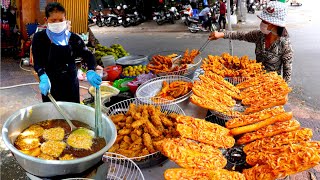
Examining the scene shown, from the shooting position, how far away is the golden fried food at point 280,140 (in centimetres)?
272

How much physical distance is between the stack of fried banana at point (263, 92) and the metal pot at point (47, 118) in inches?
65.9

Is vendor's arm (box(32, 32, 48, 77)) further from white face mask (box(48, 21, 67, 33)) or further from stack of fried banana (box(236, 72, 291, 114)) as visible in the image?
stack of fried banana (box(236, 72, 291, 114))

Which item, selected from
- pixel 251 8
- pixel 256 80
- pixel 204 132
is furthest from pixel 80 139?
pixel 251 8

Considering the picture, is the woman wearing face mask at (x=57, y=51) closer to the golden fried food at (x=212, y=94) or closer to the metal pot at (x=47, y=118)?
the metal pot at (x=47, y=118)

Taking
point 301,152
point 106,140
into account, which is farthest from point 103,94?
point 301,152

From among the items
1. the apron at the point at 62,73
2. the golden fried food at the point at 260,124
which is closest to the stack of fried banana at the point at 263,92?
the golden fried food at the point at 260,124

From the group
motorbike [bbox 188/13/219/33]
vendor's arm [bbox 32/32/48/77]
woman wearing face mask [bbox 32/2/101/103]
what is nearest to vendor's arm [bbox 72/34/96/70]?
woman wearing face mask [bbox 32/2/101/103]

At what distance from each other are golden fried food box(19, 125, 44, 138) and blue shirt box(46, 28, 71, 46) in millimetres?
1445

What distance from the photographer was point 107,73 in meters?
6.05

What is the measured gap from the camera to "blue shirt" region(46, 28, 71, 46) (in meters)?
3.87

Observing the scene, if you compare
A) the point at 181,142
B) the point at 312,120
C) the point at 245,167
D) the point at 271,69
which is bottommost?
the point at 312,120

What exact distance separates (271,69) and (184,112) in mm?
1756

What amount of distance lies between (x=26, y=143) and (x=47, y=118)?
1.35ft

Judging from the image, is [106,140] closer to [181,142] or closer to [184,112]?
[181,142]
